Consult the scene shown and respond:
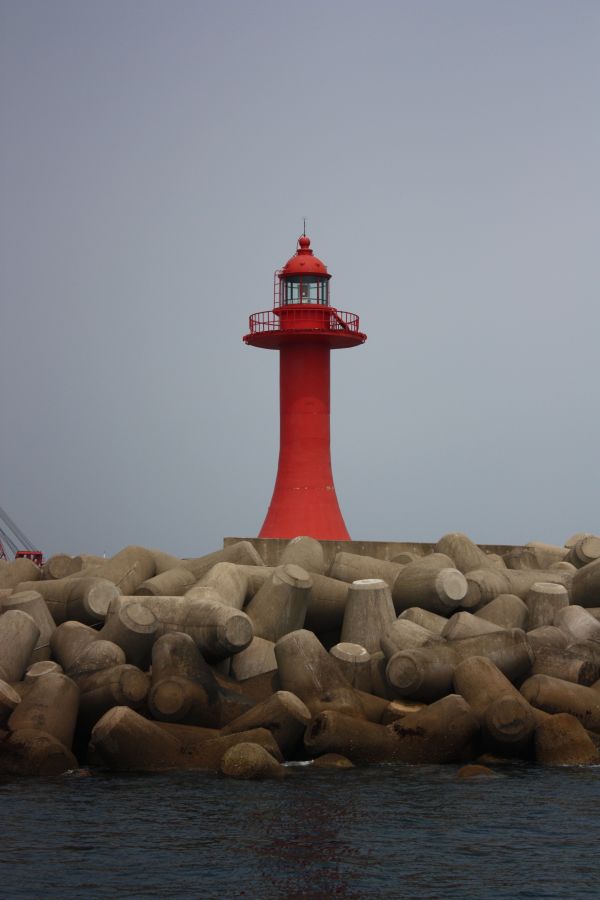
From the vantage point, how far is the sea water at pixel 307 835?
36.2 ft

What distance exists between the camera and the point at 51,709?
596 inches

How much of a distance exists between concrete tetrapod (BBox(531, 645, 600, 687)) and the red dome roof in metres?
11.6

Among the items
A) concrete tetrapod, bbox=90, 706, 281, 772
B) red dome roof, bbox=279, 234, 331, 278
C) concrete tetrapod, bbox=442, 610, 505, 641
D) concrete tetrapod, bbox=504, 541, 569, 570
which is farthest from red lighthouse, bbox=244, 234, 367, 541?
concrete tetrapod, bbox=90, 706, 281, 772

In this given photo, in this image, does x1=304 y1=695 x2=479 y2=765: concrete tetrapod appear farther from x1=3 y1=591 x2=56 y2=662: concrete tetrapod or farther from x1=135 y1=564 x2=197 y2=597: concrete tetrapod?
x1=135 y1=564 x2=197 y2=597: concrete tetrapod

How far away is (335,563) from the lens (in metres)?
20.9

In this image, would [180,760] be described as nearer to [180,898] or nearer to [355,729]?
[355,729]

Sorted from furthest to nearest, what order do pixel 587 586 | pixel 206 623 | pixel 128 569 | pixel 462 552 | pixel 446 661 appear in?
pixel 462 552 < pixel 128 569 < pixel 587 586 < pixel 206 623 < pixel 446 661

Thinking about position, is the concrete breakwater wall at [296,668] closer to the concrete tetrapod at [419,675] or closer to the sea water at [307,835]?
the concrete tetrapod at [419,675]

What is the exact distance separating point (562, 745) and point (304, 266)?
13.7 m

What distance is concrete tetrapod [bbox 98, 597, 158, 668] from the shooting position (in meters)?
17.1

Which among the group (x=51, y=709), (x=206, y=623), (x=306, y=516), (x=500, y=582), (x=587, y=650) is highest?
(x=306, y=516)

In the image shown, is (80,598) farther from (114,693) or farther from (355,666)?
(355,666)

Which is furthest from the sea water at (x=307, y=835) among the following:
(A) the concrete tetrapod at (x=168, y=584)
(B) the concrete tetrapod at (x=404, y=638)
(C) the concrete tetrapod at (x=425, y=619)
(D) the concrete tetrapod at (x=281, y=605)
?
(A) the concrete tetrapod at (x=168, y=584)

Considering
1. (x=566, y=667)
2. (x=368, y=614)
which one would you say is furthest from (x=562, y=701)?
(x=368, y=614)
